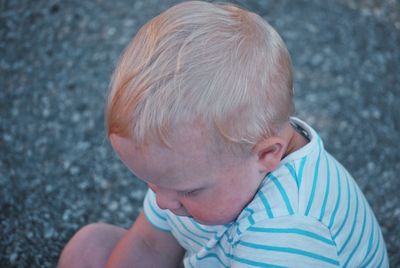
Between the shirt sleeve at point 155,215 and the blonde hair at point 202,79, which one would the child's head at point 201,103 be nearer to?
the blonde hair at point 202,79

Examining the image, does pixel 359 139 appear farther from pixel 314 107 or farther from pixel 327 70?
pixel 327 70

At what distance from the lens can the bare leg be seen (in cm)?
183

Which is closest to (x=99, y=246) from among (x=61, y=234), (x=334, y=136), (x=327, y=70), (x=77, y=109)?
(x=61, y=234)

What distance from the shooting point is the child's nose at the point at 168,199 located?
1.24 meters

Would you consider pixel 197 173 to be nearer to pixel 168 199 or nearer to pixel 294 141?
pixel 168 199

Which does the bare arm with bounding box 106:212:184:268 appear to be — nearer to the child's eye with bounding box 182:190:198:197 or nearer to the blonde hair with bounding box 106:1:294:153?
the child's eye with bounding box 182:190:198:197

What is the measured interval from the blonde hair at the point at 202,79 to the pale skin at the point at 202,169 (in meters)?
0.03

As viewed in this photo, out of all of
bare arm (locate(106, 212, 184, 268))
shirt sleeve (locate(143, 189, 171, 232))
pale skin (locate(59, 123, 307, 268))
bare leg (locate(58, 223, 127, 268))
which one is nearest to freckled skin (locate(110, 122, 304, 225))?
pale skin (locate(59, 123, 307, 268))

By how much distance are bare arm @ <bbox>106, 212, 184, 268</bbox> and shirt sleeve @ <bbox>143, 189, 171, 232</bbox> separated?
4 cm

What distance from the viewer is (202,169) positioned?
1.17m

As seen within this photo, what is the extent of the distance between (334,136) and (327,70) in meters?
0.44

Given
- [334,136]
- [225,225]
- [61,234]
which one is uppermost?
[225,225]

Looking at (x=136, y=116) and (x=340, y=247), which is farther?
(x=340, y=247)

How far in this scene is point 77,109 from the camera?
2775mm
